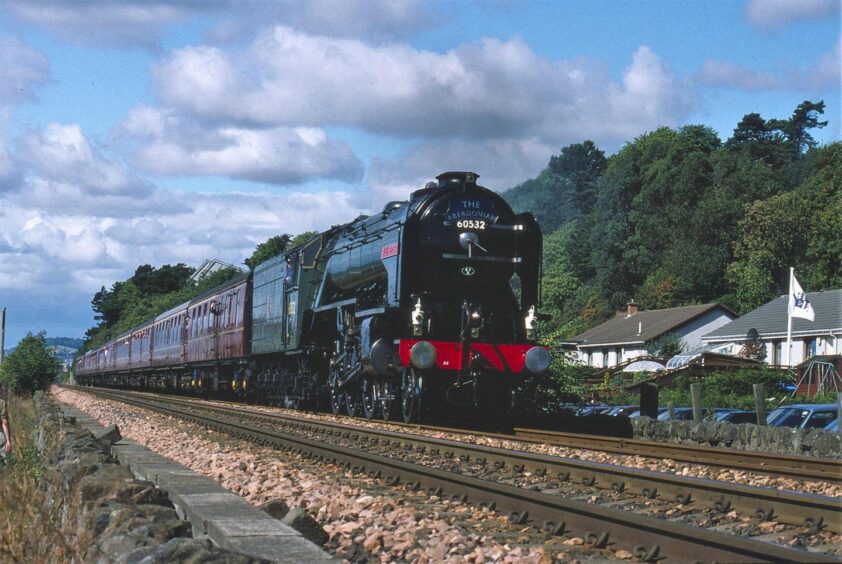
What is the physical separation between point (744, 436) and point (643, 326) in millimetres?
55536

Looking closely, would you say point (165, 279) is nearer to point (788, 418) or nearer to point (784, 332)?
point (784, 332)

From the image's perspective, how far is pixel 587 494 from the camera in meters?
9.41

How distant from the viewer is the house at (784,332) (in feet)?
172

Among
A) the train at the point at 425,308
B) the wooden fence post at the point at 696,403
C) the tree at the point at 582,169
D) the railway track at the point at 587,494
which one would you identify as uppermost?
the tree at the point at 582,169

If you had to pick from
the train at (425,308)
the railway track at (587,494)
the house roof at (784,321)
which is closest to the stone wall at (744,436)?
the train at (425,308)

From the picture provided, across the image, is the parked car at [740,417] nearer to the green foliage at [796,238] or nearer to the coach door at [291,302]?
the coach door at [291,302]

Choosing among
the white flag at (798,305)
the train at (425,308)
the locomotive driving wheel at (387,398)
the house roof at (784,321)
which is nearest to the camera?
the train at (425,308)

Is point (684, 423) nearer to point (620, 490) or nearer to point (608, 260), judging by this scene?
point (620, 490)

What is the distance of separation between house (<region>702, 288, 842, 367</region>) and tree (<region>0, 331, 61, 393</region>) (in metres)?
35.9

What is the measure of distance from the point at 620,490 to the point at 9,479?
17.6 feet

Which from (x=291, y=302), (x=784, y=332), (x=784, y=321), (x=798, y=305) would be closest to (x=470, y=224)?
(x=291, y=302)

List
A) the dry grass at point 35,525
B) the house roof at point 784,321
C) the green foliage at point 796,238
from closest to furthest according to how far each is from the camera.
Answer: the dry grass at point 35,525
the house roof at point 784,321
the green foliage at point 796,238

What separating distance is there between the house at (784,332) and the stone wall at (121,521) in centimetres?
4725

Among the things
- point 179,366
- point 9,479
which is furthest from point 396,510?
point 179,366
